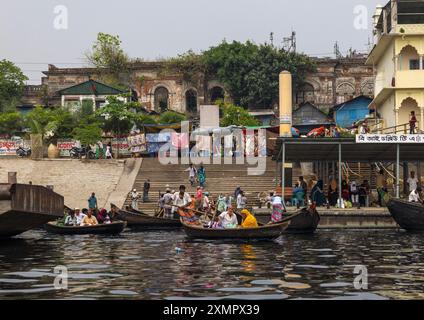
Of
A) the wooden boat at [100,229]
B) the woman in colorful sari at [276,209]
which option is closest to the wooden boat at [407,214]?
the woman in colorful sari at [276,209]

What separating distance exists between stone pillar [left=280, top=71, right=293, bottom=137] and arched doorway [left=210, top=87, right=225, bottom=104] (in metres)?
29.1

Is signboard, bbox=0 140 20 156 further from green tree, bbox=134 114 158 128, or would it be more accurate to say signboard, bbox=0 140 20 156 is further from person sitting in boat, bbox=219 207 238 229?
person sitting in boat, bbox=219 207 238 229

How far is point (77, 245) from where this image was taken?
25922 millimetres

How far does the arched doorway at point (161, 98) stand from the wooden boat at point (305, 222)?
1561 inches

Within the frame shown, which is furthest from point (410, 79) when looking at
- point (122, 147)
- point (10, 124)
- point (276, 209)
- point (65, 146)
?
point (10, 124)

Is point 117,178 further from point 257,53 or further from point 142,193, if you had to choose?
point 257,53

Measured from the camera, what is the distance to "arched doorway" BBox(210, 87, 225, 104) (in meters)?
69.0

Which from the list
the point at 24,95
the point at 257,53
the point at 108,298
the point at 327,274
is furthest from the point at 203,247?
the point at 24,95

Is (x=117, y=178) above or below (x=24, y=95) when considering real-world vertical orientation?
below

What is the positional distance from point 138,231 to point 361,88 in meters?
38.1

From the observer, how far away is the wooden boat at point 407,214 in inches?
1182

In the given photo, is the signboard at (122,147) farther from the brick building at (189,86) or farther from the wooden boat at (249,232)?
the wooden boat at (249,232)

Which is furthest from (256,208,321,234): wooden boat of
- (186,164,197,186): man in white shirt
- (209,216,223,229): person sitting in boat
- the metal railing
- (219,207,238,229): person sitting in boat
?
(186,164,197,186): man in white shirt

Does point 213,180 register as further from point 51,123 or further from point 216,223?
point 216,223
